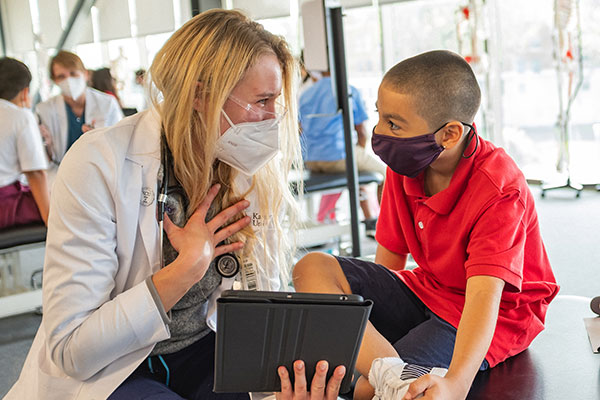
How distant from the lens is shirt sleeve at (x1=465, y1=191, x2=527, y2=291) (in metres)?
1.39

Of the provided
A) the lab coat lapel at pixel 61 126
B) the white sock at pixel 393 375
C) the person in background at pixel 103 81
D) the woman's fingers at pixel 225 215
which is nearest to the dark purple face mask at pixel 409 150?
the woman's fingers at pixel 225 215

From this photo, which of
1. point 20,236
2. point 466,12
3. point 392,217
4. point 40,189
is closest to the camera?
point 392,217

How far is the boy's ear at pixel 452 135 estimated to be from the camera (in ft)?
5.17

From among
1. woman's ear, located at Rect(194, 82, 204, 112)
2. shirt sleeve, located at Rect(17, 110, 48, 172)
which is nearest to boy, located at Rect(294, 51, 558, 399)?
woman's ear, located at Rect(194, 82, 204, 112)

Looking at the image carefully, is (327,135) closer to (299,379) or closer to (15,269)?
(15,269)

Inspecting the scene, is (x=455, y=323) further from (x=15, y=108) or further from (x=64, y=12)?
(x=64, y=12)

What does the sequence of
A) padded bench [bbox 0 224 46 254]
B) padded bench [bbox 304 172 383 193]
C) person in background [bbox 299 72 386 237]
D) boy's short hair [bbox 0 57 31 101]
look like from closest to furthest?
padded bench [bbox 0 224 46 254] < boy's short hair [bbox 0 57 31 101] < padded bench [bbox 304 172 383 193] < person in background [bbox 299 72 386 237]

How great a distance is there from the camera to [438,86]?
1.56 meters

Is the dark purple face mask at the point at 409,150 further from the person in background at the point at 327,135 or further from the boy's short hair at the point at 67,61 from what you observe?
the boy's short hair at the point at 67,61

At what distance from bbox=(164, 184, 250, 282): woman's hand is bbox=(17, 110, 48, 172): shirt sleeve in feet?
7.92

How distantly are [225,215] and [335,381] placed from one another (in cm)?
47

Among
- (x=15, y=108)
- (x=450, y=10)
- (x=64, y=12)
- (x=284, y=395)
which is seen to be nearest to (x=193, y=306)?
(x=284, y=395)

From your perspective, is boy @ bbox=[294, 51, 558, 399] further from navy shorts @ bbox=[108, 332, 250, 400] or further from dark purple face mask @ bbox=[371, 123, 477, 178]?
navy shorts @ bbox=[108, 332, 250, 400]

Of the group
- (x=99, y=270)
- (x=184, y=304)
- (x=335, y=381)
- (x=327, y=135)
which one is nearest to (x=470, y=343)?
(x=335, y=381)
